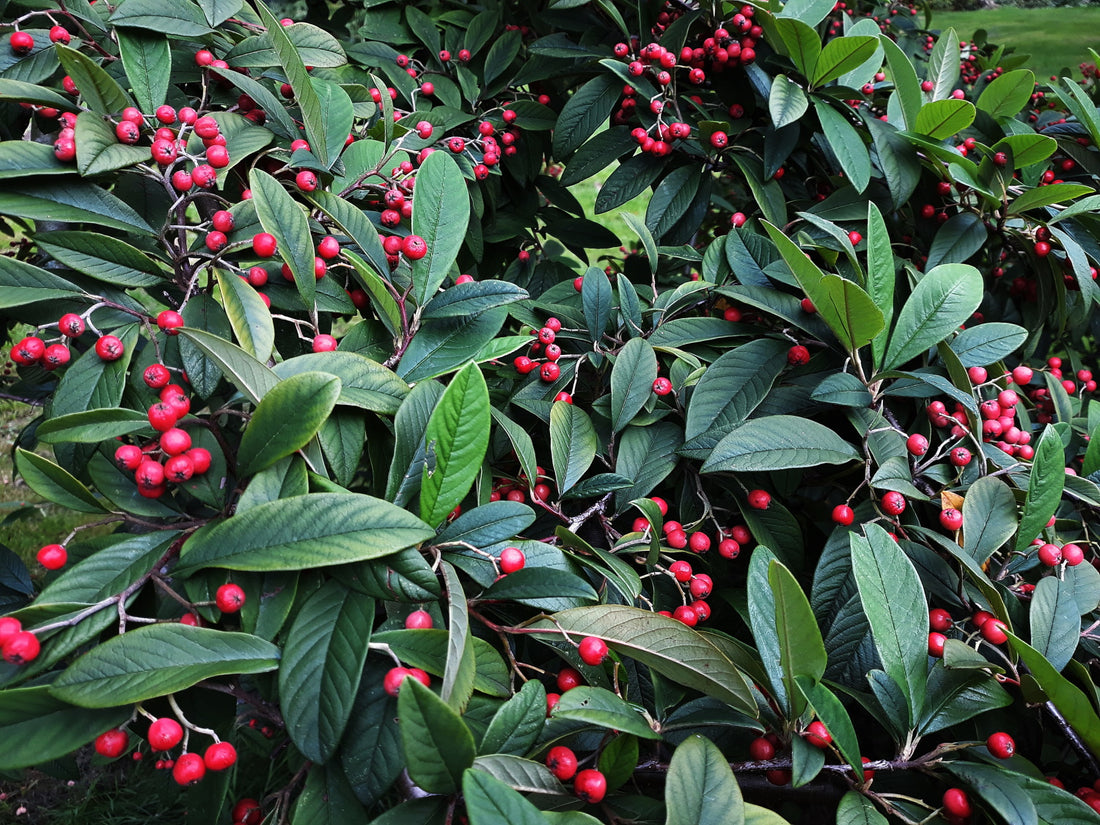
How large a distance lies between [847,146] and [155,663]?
190 cm

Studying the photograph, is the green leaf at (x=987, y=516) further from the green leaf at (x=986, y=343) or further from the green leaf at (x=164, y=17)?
the green leaf at (x=164, y=17)

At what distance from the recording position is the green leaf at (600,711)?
0.96 metres

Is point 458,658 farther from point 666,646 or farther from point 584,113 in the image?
point 584,113

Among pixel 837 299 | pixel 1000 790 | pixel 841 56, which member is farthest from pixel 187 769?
pixel 841 56

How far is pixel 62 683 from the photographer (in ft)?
2.82

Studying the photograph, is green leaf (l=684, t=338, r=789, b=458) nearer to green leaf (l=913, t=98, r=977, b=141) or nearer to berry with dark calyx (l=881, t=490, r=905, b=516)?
berry with dark calyx (l=881, t=490, r=905, b=516)

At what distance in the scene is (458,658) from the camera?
0.88m

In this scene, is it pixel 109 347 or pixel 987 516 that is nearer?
pixel 109 347

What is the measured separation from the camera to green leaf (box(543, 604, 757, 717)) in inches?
41.0

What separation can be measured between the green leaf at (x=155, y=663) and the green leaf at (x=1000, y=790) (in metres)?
0.99

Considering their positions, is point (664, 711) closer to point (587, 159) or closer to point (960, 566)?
point (960, 566)

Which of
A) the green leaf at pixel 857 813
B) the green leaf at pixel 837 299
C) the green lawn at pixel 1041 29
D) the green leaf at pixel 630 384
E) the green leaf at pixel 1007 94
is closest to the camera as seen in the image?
the green leaf at pixel 857 813

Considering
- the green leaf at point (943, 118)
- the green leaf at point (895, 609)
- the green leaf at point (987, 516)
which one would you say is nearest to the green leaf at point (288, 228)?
the green leaf at point (895, 609)

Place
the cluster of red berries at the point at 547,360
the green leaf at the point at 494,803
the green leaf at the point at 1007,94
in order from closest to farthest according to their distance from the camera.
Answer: the green leaf at the point at 494,803 < the cluster of red berries at the point at 547,360 < the green leaf at the point at 1007,94
